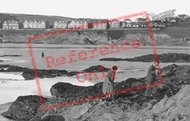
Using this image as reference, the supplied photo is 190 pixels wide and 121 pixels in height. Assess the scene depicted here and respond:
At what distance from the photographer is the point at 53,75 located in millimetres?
34781

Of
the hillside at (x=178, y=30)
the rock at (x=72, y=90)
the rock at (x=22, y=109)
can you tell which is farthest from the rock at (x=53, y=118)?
the hillside at (x=178, y=30)

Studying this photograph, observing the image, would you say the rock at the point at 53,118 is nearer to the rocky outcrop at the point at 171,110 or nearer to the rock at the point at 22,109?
the rock at the point at 22,109

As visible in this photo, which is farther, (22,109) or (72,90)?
(72,90)

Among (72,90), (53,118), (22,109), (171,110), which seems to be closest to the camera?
(171,110)

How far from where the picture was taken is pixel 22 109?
17.1m

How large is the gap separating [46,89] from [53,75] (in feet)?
31.8

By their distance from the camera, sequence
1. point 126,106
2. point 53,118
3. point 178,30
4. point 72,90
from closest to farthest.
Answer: point 126,106, point 53,118, point 72,90, point 178,30

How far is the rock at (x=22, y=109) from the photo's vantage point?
55.2ft

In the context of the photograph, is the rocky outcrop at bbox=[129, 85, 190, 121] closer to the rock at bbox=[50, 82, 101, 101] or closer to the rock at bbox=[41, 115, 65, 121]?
the rock at bbox=[41, 115, 65, 121]

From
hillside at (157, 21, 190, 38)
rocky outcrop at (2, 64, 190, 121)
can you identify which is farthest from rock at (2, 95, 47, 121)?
hillside at (157, 21, 190, 38)

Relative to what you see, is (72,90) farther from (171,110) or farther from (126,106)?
(171,110)

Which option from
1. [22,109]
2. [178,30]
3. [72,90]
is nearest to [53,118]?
[22,109]

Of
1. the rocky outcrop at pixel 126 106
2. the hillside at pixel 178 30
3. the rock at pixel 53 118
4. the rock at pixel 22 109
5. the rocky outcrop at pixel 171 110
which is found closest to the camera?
the rocky outcrop at pixel 171 110

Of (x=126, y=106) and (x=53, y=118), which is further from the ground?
(x=126, y=106)
